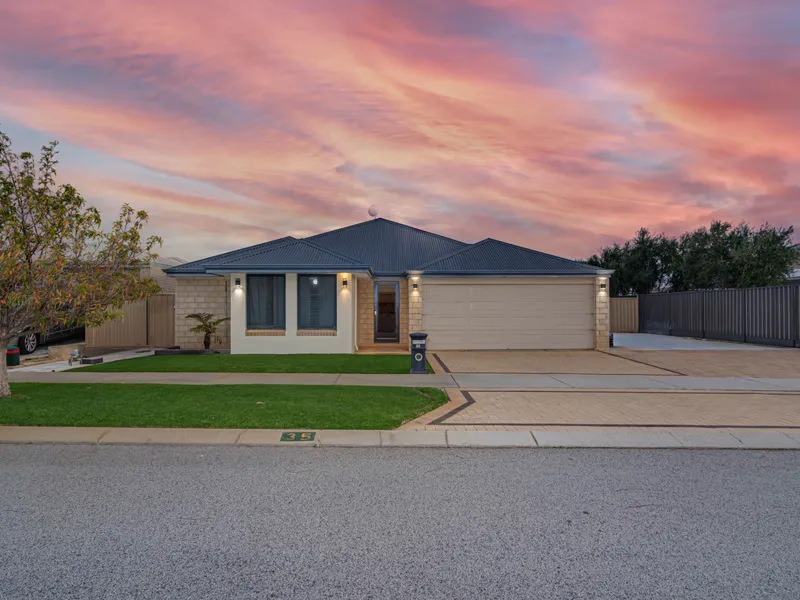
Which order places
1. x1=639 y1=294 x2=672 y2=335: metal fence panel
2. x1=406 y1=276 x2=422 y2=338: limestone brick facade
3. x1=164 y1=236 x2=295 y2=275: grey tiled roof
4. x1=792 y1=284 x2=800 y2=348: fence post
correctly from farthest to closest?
x1=639 y1=294 x2=672 y2=335: metal fence panel → x1=792 y1=284 x2=800 y2=348: fence post → x1=406 y1=276 x2=422 y2=338: limestone brick facade → x1=164 y1=236 x2=295 y2=275: grey tiled roof

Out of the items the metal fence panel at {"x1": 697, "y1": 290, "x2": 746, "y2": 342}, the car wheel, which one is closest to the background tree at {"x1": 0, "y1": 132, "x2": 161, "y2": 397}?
the car wheel

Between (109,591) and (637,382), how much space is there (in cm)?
1088

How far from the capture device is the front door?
2023cm

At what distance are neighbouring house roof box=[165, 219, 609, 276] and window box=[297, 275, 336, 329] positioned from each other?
625 mm

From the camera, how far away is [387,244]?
922 inches

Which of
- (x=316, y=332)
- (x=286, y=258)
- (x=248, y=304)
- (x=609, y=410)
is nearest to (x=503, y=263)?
(x=316, y=332)

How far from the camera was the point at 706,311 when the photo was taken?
80.6ft

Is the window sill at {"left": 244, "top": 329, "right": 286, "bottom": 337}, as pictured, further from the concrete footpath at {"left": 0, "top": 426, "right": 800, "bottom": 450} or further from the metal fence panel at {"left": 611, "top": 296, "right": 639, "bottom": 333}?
the metal fence panel at {"left": 611, "top": 296, "right": 639, "bottom": 333}

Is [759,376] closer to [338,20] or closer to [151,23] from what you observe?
[338,20]

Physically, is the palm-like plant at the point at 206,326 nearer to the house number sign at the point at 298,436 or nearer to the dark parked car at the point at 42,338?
the dark parked car at the point at 42,338

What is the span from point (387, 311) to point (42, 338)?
13.6 metres

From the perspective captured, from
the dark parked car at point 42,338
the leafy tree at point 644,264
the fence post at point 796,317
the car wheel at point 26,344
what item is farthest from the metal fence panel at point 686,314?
the car wheel at point 26,344

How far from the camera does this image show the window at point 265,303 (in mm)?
17031

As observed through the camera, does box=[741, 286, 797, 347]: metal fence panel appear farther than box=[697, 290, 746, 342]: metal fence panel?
No
